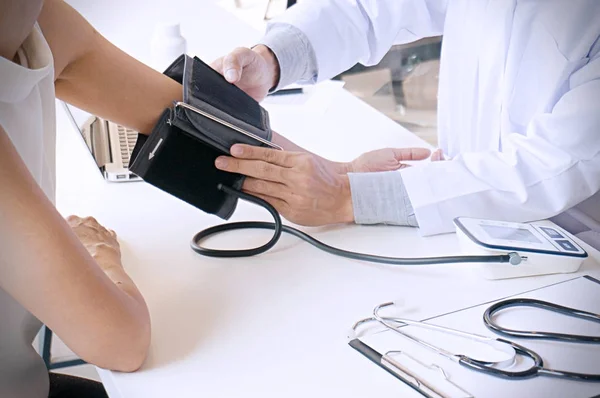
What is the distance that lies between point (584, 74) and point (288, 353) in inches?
24.9

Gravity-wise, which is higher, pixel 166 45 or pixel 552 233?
pixel 166 45

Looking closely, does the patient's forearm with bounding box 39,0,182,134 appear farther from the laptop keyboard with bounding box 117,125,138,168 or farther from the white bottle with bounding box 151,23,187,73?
the white bottle with bounding box 151,23,187,73

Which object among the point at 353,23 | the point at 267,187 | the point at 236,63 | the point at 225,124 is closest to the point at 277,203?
the point at 267,187

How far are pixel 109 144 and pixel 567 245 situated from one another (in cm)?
81

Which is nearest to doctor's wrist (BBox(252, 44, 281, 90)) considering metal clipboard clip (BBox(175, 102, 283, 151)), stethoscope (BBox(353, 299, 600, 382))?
metal clipboard clip (BBox(175, 102, 283, 151))

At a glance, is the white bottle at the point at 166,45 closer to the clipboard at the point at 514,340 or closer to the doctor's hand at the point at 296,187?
the doctor's hand at the point at 296,187

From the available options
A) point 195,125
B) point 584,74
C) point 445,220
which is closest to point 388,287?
point 445,220

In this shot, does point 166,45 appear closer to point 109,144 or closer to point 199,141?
point 109,144

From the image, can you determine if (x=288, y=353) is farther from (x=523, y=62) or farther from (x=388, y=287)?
(x=523, y=62)

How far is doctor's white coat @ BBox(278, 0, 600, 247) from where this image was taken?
1045 mm

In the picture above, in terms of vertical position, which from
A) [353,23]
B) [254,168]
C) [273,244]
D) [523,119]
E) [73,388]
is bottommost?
[73,388]

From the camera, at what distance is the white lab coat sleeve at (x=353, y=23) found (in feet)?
4.70

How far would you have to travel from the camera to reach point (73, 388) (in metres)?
1.07

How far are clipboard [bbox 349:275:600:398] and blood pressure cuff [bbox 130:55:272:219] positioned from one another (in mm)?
368
